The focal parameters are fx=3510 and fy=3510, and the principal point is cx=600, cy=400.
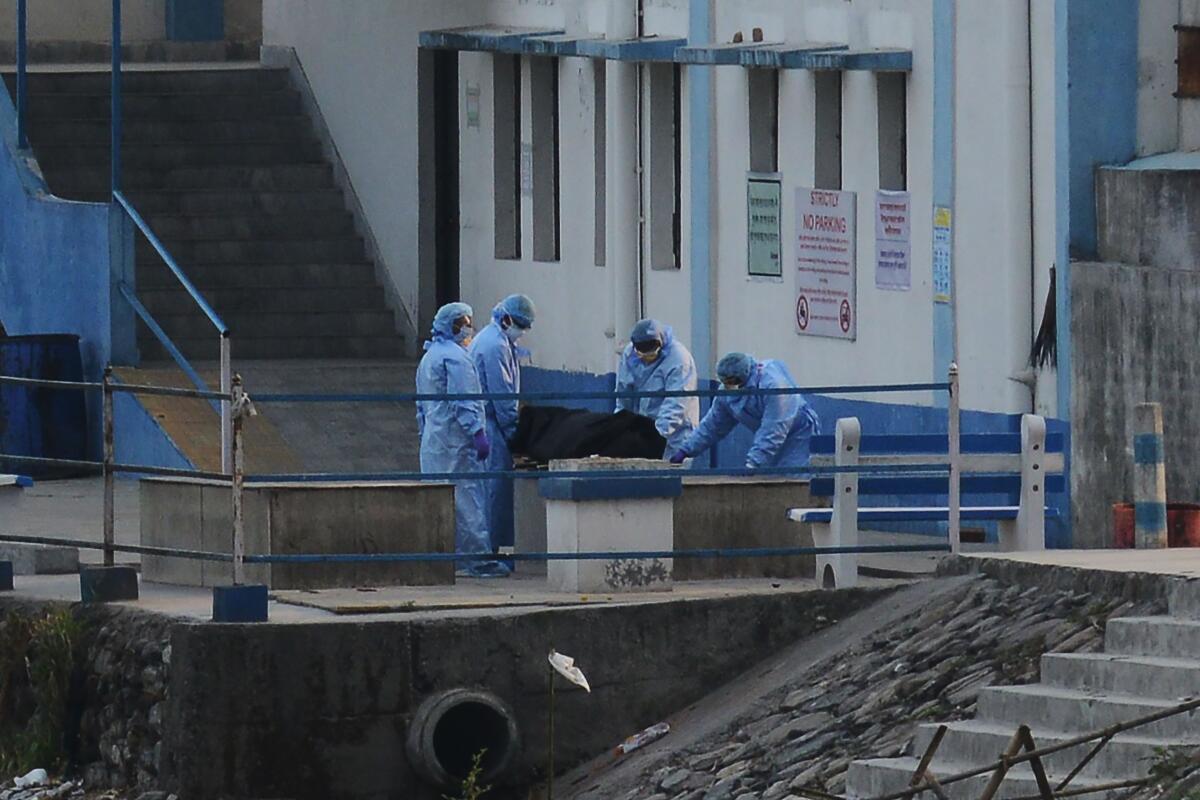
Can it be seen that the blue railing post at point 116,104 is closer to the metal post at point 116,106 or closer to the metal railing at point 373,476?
the metal post at point 116,106

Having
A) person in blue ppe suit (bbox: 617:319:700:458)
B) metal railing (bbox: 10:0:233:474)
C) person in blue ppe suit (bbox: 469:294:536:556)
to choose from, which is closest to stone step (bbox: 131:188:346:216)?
metal railing (bbox: 10:0:233:474)

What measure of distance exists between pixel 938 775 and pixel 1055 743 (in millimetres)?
547

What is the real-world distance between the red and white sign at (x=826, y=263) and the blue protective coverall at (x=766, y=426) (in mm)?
2761

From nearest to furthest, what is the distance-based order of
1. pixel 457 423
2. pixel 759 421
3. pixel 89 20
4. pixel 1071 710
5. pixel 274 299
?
pixel 1071 710 → pixel 457 423 → pixel 759 421 → pixel 274 299 → pixel 89 20

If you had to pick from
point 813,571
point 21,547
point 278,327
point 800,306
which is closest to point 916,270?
point 800,306

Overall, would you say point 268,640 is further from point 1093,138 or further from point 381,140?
point 381,140

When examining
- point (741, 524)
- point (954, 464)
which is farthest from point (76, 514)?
point (954, 464)

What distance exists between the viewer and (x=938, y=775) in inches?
492

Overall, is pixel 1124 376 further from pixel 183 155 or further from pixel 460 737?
pixel 183 155

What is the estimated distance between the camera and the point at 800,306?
2103 centimetres

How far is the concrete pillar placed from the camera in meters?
23.2

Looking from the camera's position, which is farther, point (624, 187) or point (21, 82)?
point (21, 82)

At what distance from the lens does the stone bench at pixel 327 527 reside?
625 inches

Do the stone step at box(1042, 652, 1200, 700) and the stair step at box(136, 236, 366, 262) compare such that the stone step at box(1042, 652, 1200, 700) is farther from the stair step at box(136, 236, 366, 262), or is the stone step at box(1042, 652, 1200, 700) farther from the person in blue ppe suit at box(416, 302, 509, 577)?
the stair step at box(136, 236, 366, 262)
